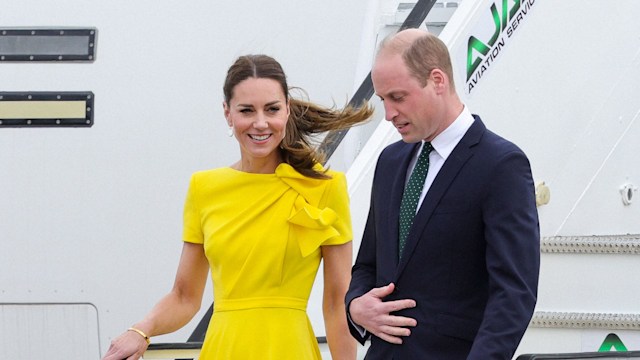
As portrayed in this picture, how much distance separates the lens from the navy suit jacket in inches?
90.2

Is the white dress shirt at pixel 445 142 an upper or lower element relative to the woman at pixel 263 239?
upper

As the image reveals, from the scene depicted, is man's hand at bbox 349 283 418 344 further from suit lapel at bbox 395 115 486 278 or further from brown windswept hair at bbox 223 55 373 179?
brown windswept hair at bbox 223 55 373 179

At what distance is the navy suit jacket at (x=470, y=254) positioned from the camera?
229 centimetres

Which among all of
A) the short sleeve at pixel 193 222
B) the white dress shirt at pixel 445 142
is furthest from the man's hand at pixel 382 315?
the short sleeve at pixel 193 222

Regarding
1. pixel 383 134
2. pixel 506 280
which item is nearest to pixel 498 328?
pixel 506 280

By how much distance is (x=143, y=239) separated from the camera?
4.40 meters

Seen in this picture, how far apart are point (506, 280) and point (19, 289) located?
2.56 metres

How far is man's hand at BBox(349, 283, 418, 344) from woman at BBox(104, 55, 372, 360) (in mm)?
282

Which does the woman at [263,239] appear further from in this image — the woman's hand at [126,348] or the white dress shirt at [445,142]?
the white dress shirt at [445,142]

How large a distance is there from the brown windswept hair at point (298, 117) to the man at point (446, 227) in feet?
1.33

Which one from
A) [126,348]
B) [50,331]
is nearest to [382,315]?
[126,348]

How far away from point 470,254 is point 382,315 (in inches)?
8.6

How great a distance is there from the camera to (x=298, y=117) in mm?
2900

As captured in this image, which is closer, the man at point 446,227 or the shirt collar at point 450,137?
the man at point 446,227
